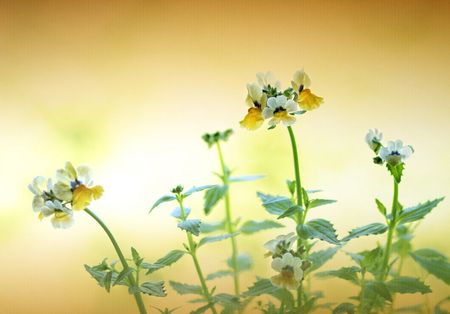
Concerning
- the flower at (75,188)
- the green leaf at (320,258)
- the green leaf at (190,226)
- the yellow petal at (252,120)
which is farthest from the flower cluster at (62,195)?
the green leaf at (320,258)

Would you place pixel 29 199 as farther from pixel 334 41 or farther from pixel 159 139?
pixel 334 41

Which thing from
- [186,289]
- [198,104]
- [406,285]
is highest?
[198,104]

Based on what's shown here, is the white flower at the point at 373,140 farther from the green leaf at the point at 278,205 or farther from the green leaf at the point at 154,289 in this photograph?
the green leaf at the point at 154,289

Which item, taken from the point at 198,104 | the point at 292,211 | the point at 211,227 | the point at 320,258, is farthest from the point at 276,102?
the point at 198,104

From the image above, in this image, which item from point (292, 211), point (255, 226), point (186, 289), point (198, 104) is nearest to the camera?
point (292, 211)

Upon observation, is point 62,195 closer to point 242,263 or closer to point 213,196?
point 213,196
